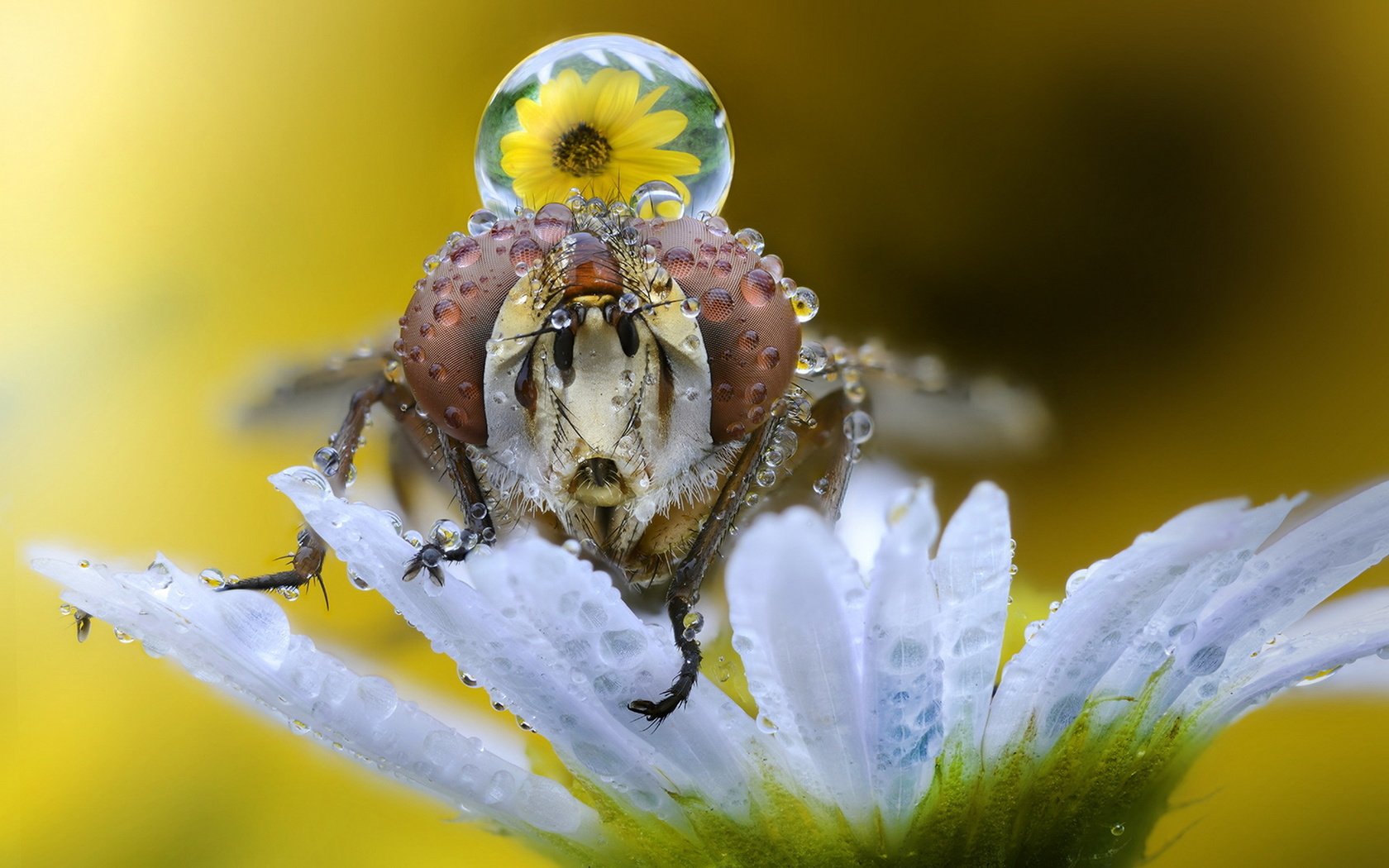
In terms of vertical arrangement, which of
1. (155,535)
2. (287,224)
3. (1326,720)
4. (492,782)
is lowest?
(492,782)

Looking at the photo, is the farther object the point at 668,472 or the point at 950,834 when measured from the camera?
the point at 668,472

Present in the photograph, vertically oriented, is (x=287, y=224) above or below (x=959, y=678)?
above

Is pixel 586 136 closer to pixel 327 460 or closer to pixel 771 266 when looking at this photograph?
pixel 771 266

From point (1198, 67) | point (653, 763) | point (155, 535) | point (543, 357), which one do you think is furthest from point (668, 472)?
point (1198, 67)

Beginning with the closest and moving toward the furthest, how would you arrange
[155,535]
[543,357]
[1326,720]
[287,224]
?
[543,357], [1326,720], [155,535], [287,224]

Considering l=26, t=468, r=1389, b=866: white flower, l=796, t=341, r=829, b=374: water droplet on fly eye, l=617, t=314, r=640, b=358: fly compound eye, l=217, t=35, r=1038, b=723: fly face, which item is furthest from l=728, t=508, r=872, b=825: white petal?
l=796, t=341, r=829, b=374: water droplet on fly eye

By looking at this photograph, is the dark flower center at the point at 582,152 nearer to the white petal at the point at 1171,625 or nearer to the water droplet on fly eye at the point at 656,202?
Result: the water droplet on fly eye at the point at 656,202

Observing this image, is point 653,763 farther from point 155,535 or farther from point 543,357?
point 155,535

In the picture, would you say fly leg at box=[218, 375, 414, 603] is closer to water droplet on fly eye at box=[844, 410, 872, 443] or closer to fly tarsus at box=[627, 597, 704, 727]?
fly tarsus at box=[627, 597, 704, 727]
